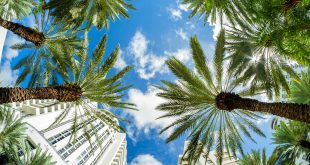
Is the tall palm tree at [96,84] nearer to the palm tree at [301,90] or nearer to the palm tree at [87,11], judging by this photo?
the palm tree at [87,11]

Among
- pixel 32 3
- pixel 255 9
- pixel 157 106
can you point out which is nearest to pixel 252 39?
pixel 255 9

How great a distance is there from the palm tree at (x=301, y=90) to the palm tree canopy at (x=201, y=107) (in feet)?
7.15

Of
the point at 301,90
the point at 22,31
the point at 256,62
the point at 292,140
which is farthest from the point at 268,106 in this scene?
the point at 22,31

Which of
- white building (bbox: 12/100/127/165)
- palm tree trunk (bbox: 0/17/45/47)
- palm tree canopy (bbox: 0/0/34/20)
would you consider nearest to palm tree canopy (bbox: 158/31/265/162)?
palm tree trunk (bbox: 0/17/45/47)

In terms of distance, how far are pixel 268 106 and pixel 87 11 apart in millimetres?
12222

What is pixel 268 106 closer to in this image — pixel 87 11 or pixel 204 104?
pixel 204 104

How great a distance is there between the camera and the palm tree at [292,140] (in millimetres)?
18000

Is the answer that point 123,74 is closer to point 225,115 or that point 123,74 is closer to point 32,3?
point 225,115

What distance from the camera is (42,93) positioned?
1130 centimetres

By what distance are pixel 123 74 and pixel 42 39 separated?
14.7 feet

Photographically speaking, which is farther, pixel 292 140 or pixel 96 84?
pixel 292 140

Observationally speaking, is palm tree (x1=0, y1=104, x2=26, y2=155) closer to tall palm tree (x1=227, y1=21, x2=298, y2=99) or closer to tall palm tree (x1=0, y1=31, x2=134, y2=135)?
tall palm tree (x1=0, y1=31, x2=134, y2=135)

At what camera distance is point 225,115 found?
15.1m

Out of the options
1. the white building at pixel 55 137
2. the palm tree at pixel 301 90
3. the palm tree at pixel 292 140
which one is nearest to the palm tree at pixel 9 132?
the palm tree at pixel 292 140
